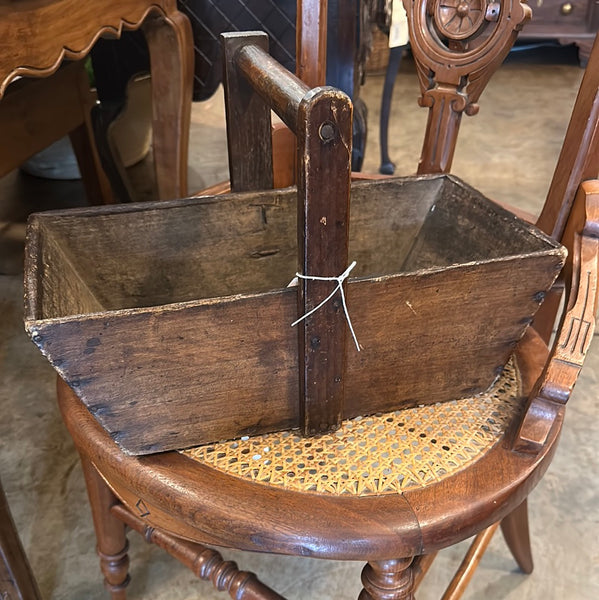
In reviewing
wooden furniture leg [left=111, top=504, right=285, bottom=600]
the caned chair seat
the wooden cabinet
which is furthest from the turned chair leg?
the wooden cabinet

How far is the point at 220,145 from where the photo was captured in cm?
249

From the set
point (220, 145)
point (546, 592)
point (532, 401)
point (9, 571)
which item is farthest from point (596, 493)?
point (220, 145)

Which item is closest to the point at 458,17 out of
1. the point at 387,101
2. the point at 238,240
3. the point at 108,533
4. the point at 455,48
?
the point at 455,48

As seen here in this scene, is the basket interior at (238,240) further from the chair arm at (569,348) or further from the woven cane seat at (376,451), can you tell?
the woven cane seat at (376,451)

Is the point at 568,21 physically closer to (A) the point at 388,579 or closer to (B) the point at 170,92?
(B) the point at 170,92

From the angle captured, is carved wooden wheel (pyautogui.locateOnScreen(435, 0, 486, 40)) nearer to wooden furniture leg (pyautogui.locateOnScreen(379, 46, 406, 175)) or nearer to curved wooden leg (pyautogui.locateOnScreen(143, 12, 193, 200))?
curved wooden leg (pyautogui.locateOnScreen(143, 12, 193, 200))

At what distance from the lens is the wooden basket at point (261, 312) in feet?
1.47

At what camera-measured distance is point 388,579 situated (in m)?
0.51

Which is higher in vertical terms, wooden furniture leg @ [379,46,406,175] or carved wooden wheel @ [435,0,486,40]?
carved wooden wheel @ [435,0,486,40]

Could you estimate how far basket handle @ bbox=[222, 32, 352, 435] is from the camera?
40cm

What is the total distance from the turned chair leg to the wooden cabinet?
2.91 m

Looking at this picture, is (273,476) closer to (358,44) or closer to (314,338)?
(314,338)

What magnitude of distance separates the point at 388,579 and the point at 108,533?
0.40m

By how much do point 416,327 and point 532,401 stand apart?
0.12m
